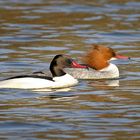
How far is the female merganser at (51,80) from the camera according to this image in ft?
51.7

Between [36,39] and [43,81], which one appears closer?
[43,81]

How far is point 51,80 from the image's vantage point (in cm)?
1630

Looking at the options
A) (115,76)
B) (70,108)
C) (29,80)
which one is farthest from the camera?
(115,76)

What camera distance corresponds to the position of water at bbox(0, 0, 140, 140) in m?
12.4

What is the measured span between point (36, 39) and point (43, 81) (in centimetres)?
667

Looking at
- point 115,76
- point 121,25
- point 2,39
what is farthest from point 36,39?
point 115,76

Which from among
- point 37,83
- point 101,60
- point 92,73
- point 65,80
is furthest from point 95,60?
point 37,83

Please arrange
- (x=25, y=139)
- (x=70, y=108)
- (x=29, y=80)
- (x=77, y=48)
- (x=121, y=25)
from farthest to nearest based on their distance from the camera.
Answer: (x=121, y=25) < (x=77, y=48) < (x=29, y=80) < (x=70, y=108) < (x=25, y=139)

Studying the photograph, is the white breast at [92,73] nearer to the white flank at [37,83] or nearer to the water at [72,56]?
the water at [72,56]

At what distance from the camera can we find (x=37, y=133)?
1198cm

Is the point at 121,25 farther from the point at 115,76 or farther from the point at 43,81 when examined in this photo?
the point at 43,81

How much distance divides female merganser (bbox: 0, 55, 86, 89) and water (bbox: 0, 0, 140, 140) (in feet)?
0.59

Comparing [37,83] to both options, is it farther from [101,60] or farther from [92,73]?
[101,60]

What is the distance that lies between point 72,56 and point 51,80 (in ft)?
12.2
